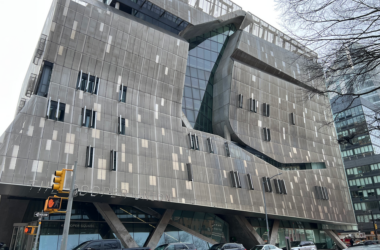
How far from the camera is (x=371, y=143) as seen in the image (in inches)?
3371

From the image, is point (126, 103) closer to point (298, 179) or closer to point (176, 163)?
point (176, 163)

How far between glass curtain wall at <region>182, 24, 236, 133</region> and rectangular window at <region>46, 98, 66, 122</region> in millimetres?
17732

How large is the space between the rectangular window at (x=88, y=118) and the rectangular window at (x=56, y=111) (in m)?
1.87

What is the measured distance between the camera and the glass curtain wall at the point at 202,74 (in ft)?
139

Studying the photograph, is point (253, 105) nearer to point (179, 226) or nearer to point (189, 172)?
point (189, 172)

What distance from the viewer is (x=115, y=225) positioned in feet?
95.1

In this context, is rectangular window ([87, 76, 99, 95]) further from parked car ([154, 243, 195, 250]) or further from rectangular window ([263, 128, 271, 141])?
rectangular window ([263, 128, 271, 141])

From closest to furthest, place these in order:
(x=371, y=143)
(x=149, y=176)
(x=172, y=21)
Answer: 1. (x=149, y=176)
2. (x=172, y=21)
3. (x=371, y=143)

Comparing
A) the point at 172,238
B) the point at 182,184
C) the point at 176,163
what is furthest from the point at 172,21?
the point at 172,238

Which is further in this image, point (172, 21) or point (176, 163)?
point (172, 21)

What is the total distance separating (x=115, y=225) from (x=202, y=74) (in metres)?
27.0

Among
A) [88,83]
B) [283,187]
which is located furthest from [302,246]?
[88,83]

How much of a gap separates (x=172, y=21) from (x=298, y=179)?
30.1m

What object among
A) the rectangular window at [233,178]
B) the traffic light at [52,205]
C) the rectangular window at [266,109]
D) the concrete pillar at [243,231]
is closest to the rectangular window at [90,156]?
the traffic light at [52,205]
